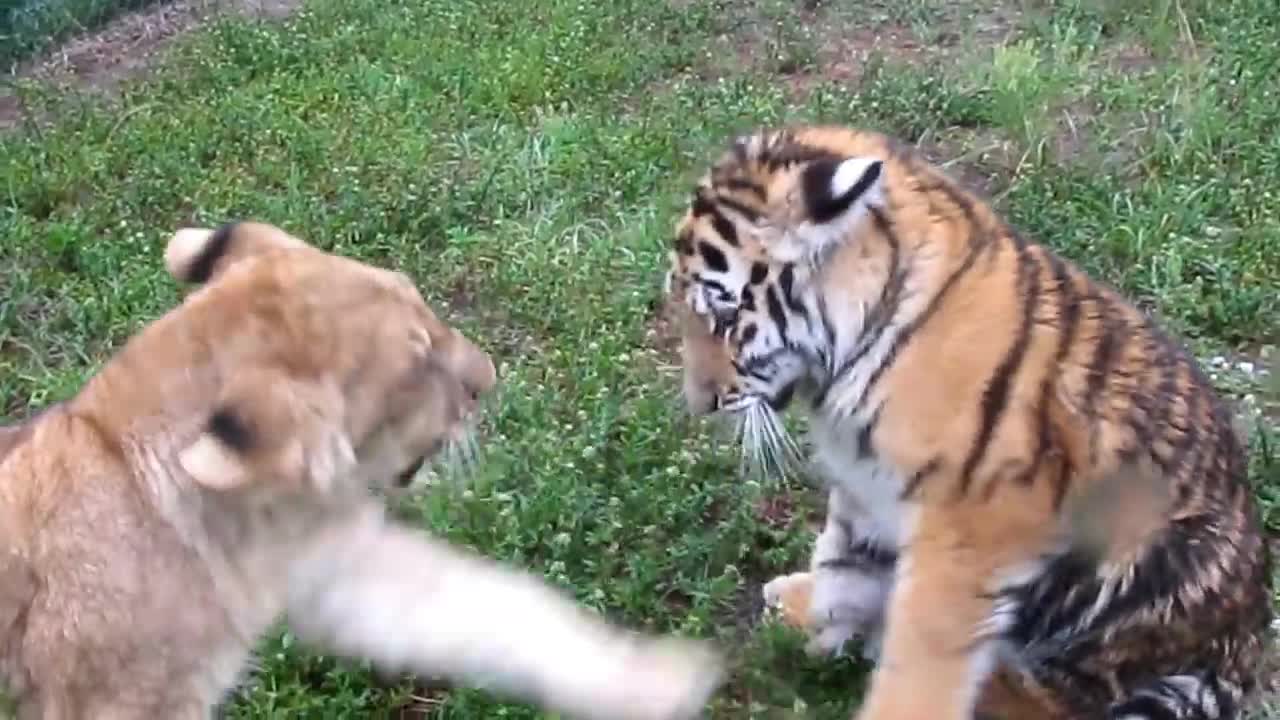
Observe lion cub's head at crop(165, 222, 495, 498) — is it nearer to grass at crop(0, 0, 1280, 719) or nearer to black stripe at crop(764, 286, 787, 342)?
black stripe at crop(764, 286, 787, 342)

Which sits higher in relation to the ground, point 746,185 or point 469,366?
point 746,185

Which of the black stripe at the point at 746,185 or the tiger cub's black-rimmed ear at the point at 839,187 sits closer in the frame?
the tiger cub's black-rimmed ear at the point at 839,187

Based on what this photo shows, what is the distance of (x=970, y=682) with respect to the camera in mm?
3498

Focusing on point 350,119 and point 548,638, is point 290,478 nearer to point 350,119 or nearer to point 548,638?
point 548,638

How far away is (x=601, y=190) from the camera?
21.9 feet

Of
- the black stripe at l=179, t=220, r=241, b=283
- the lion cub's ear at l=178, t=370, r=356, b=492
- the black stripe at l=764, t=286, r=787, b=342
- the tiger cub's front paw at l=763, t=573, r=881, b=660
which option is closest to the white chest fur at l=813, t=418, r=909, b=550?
the tiger cub's front paw at l=763, t=573, r=881, b=660

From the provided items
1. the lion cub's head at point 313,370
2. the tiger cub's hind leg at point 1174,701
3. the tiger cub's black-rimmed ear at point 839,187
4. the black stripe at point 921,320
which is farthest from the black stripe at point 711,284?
the tiger cub's hind leg at point 1174,701

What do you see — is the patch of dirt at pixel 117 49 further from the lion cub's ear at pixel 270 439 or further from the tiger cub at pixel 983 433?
the lion cub's ear at pixel 270 439

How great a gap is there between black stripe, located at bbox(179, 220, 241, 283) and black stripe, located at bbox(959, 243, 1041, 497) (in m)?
1.48

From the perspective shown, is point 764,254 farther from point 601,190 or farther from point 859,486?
point 601,190

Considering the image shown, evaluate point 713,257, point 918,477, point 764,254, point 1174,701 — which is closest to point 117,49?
point 713,257

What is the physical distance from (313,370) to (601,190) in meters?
3.77

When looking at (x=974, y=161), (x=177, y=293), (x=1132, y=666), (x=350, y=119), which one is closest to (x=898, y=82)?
(x=974, y=161)

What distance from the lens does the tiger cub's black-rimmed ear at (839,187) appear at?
348 cm
